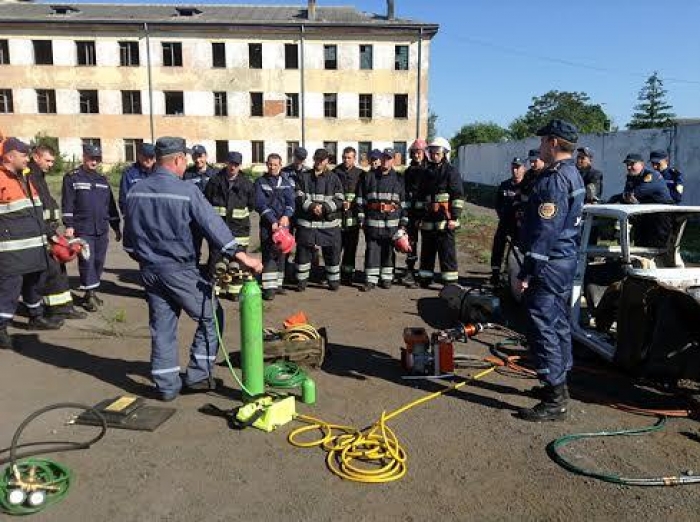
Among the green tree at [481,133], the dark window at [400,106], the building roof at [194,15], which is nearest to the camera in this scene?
the building roof at [194,15]

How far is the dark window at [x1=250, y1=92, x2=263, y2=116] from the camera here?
37.8m

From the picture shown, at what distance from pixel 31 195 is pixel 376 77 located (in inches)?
1317

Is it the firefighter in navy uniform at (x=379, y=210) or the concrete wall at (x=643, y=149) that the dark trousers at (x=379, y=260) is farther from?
the concrete wall at (x=643, y=149)

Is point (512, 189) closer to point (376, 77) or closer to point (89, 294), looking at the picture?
point (89, 294)

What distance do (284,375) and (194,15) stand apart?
39387mm

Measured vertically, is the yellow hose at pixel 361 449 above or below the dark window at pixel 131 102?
below

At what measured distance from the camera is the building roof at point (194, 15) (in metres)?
36.2

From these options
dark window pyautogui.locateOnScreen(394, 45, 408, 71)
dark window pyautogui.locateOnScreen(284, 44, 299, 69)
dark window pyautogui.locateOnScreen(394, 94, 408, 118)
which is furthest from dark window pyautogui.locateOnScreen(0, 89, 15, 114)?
dark window pyautogui.locateOnScreen(394, 45, 408, 71)

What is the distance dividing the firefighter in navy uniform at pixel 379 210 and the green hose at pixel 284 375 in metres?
3.65

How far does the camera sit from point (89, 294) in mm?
7578

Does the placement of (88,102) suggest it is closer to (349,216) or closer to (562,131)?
(349,216)

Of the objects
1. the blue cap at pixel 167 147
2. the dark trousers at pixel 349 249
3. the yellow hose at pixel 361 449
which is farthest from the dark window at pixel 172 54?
the yellow hose at pixel 361 449

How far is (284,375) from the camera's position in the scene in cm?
512

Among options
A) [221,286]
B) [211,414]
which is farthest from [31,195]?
[211,414]
